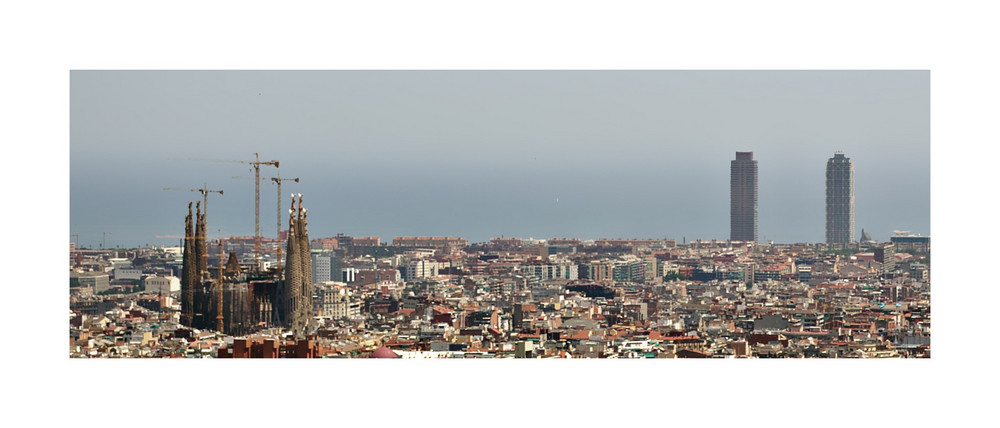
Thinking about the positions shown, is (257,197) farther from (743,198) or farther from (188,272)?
(743,198)

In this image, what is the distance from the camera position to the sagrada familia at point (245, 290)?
43.1ft

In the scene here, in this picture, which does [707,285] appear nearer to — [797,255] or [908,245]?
[797,255]

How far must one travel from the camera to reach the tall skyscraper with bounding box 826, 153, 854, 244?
47.8 ft

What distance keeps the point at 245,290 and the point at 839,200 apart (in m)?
7.98

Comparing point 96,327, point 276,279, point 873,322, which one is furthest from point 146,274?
point 873,322

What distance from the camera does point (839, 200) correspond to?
1592 cm

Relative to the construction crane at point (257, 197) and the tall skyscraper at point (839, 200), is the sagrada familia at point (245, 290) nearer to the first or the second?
the construction crane at point (257, 197)

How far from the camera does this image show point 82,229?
1245 cm

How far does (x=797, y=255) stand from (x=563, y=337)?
25.2 feet

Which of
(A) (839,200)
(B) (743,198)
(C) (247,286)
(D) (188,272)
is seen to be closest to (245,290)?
(C) (247,286)

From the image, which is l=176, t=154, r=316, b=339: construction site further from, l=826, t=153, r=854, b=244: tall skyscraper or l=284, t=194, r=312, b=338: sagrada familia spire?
l=826, t=153, r=854, b=244: tall skyscraper

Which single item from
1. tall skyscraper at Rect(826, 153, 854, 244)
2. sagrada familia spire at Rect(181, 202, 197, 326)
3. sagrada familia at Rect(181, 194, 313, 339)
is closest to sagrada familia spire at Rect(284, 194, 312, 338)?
sagrada familia at Rect(181, 194, 313, 339)

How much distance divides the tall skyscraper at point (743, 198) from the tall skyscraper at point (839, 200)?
0.99m

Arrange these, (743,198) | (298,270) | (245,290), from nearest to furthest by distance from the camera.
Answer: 1. (245,290)
2. (298,270)
3. (743,198)
